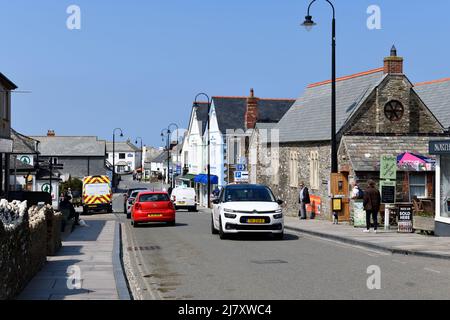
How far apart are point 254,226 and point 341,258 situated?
5235 millimetres

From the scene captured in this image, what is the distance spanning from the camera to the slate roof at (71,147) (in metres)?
107

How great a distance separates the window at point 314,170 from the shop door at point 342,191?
15.4 feet

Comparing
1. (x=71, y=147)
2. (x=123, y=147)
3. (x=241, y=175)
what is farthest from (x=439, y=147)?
(x=123, y=147)

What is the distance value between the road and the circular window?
13.0 m

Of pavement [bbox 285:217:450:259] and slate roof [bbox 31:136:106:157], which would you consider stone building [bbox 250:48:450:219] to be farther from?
slate roof [bbox 31:136:106:157]

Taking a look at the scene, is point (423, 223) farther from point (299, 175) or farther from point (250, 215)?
point (299, 175)

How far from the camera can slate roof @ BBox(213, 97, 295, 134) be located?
62.9 meters

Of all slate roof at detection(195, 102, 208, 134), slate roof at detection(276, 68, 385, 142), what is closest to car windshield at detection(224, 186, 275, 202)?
slate roof at detection(276, 68, 385, 142)

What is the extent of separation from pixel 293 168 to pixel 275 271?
25.5m

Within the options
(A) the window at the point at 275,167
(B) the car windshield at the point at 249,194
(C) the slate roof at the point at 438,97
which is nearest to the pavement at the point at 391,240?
(B) the car windshield at the point at 249,194

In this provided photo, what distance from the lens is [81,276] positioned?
1294 centimetres

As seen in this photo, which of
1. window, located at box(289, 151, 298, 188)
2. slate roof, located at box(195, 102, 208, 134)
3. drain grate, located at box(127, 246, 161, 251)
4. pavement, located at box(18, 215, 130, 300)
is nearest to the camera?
pavement, located at box(18, 215, 130, 300)

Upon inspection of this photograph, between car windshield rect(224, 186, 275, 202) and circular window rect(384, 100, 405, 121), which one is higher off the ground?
circular window rect(384, 100, 405, 121)

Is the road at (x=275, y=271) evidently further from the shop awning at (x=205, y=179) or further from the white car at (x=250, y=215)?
the shop awning at (x=205, y=179)
